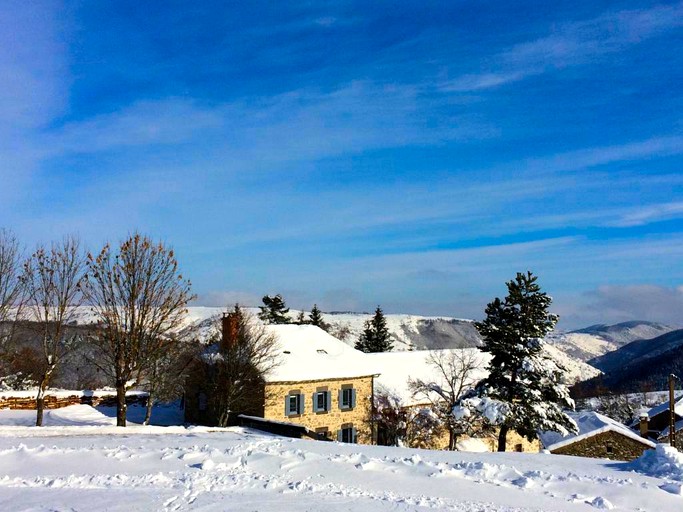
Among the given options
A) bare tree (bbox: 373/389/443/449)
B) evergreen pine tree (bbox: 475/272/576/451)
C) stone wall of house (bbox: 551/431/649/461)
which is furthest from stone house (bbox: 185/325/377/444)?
stone wall of house (bbox: 551/431/649/461)

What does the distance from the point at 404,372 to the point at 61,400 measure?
21549mm

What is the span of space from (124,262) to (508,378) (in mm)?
17889

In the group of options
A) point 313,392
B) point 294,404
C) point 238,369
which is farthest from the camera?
point 313,392

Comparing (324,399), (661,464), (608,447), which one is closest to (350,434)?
(324,399)

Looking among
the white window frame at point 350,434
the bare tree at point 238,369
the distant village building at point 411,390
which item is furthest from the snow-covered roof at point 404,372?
the bare tree at point 238,369

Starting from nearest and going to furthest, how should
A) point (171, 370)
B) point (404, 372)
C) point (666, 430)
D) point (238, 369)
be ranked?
point (238, 369), point (171, 370), point (404, 372), point (666, 430)

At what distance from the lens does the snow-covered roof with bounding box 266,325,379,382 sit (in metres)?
28.3

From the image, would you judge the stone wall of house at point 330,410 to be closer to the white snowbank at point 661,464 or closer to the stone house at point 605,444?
the stone house at point 605,444

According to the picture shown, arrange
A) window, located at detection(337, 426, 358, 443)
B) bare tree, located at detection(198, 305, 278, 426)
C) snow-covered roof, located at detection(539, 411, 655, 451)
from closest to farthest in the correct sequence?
1. bare tree, located at detection(198, 305, 278, 426)
2. snow-covered roof, located at detection(539, 411, 655, 451)
3. window, located at detection(337, 426, 358, 443)

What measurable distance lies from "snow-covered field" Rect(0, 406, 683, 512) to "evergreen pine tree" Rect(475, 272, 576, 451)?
10.1 m

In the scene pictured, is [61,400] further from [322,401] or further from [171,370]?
[322,401]

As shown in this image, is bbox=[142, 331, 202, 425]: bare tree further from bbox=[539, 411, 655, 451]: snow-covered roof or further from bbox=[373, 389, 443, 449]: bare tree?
bbox=[539, 411, 655, 451]: snow-covered roof

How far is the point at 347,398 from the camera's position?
30.5 meters

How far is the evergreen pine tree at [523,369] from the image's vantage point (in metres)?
24.2
